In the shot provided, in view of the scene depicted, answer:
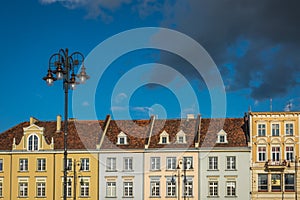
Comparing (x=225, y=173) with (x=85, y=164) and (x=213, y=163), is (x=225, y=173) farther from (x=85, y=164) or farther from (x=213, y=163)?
(x=85, y=164)

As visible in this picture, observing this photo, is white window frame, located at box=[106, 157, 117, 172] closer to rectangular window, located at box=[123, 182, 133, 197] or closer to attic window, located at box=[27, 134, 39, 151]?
rectangular window, located at box=[123, 182, 133, 197]

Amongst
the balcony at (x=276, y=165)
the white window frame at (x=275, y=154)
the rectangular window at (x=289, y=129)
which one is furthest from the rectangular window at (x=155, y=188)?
the rectangular window at (x=289, y=129)

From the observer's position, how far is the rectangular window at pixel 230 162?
70875 mm

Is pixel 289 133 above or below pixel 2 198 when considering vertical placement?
above

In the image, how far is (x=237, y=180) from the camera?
231 ft

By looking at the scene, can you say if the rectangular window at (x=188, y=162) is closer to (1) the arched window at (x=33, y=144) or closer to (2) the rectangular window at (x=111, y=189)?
(2) the rectangular window at (x=111, y=189)

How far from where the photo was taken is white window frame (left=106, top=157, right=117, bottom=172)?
72938 mm

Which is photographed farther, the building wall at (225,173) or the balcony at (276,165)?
the building wall at (225,173)

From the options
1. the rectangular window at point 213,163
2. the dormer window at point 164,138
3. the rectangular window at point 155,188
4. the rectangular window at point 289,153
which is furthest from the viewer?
the dormer window at point 164,138

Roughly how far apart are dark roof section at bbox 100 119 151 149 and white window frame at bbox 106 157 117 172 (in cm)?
152

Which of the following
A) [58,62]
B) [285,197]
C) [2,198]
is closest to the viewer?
[58,62]

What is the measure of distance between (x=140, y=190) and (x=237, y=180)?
1202 cm

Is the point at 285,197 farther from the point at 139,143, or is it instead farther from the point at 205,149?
the point at 139,143

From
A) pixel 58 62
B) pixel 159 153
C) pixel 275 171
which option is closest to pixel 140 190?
pixel 159 153
